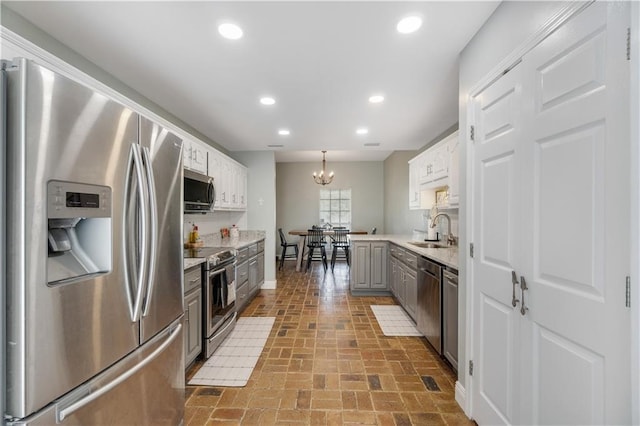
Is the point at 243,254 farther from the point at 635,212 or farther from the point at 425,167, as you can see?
the point at 635,212

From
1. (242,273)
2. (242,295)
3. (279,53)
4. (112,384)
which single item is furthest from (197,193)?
(112,384)

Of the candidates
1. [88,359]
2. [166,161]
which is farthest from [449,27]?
[88,359]

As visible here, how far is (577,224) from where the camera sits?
1.00m

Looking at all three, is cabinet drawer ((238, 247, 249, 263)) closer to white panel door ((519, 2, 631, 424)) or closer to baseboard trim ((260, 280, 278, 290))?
baseboard trim ((260, 280, 278, 290))

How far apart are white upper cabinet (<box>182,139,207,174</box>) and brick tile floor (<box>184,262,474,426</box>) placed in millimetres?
2118

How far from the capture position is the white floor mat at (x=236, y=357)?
2236 mm

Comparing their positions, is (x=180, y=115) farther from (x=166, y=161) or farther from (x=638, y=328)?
(x=638, y=328)

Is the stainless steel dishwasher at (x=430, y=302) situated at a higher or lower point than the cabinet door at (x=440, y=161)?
lower

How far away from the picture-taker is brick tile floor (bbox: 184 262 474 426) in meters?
1.81

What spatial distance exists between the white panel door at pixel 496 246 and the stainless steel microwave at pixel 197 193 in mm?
2574

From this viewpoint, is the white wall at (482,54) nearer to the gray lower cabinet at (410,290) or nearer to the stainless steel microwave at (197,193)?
the gray lower cabinet at (410,290)

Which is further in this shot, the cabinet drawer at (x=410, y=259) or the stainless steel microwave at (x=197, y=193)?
the cabinet drawer at (x=410, y=259)

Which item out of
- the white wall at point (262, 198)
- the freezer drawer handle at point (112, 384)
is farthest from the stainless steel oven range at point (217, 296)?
the white wall at point (262, 198)

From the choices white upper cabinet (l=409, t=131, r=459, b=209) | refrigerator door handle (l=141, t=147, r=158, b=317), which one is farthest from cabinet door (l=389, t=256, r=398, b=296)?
refrigerator door handle (l=141, t=147, r=158, b=317)
